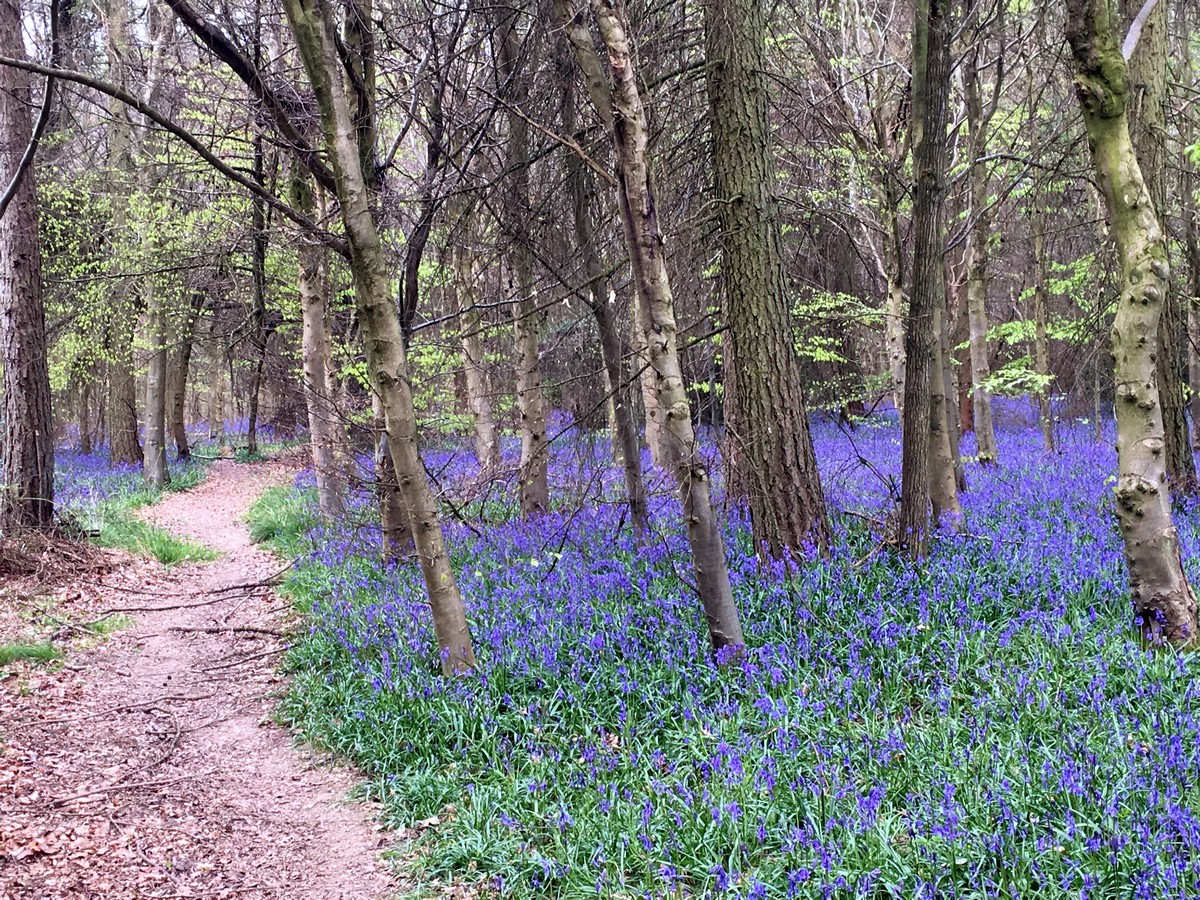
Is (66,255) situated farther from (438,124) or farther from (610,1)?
(610,1)

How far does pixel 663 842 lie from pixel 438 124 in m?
6.80

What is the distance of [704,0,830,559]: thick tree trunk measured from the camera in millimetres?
6059

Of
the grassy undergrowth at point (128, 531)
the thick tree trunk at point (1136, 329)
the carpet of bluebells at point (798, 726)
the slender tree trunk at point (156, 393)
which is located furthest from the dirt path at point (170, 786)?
the slender tree trunk at point (156, 393)

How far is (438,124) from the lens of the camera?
779 cm

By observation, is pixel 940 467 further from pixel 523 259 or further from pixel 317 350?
pixel 317 350

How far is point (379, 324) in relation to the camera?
5176mm

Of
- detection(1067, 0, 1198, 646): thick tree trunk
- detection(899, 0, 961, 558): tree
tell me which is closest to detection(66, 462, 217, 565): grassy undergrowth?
detection(899, 0, 961, 558): tree

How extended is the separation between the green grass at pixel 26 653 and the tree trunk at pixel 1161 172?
10392 millimetres

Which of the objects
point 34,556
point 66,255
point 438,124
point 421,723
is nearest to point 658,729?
point 421,723

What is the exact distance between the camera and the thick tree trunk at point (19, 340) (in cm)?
942

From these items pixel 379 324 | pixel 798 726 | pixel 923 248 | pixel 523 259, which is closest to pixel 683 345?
pixel 923 248

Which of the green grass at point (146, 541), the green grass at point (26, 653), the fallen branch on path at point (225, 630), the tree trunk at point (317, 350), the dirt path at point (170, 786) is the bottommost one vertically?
the dirt path at point (170, 786)

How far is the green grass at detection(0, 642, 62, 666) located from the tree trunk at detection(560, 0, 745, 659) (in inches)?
226

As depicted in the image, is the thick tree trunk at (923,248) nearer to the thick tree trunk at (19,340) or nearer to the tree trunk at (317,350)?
the tree trunk at (317,350)
